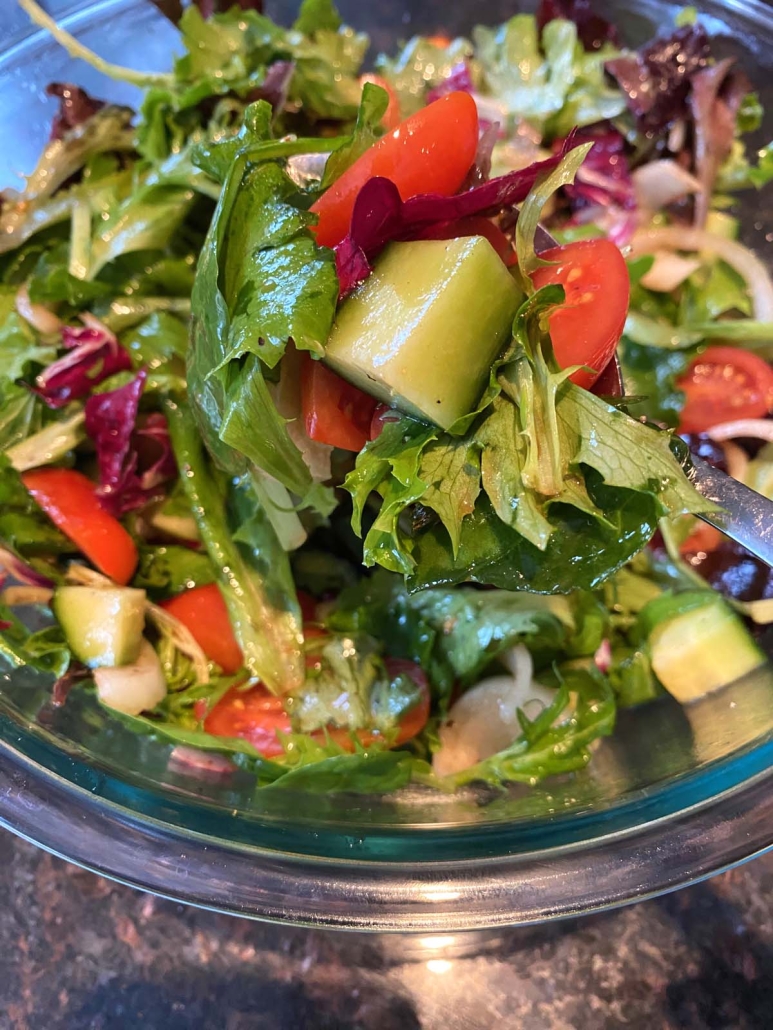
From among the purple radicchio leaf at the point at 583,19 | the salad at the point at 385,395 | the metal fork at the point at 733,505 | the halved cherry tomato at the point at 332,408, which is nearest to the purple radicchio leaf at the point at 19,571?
the salad at the point at 385,395

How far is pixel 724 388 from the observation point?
1944mm

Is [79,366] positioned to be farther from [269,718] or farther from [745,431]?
[745,431]

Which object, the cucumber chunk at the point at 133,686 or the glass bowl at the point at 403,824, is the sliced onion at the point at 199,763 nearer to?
the glass bowl at the point at 403,824

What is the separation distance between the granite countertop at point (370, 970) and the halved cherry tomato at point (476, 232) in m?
1.24

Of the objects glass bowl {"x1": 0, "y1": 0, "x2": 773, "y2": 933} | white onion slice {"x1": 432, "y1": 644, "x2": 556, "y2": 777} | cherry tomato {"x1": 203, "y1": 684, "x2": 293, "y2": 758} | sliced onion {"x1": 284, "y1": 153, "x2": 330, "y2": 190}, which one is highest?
sliced onion {"x1": 284, "y1": 153, "x2": 330, "y2": 190}

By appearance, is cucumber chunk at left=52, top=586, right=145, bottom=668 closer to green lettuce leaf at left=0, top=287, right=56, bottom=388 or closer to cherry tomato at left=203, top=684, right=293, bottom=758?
cherry tomato at left=203, top=684, right=293, bottom=758

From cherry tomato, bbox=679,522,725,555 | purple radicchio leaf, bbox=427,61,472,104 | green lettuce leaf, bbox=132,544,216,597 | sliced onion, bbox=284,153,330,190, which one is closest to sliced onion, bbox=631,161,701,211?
purple radicchio leaf, bbox=427,61,472,104

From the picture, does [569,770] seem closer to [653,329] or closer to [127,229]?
[653,329]

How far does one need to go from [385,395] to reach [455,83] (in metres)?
1.51

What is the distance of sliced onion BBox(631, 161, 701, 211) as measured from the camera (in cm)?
206

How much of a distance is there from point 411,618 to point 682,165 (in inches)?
60.4

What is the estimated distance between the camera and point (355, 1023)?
1349 mm

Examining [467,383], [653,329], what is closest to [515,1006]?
[467,383]

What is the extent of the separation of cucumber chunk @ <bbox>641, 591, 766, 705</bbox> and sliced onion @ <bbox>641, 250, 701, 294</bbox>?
0.90 metres
